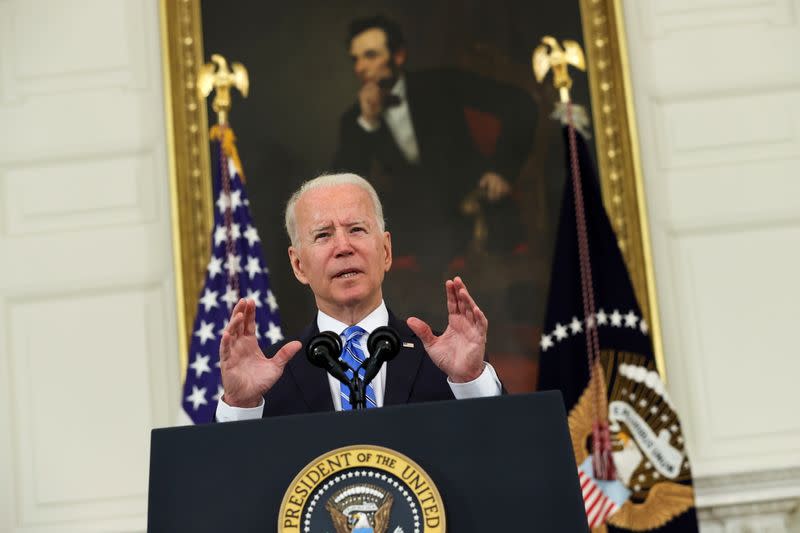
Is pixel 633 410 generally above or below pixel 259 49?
below

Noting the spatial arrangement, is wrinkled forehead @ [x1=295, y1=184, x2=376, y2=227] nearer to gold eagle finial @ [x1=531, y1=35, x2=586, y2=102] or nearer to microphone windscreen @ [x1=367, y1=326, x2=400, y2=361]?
microphone windscreen @ [x1=367, y1=326, x2=400, y2=361]

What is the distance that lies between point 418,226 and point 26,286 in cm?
217

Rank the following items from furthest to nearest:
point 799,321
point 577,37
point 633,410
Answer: point 577,37
point 799,321
point 633,410

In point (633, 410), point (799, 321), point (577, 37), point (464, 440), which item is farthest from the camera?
point (577, 37)

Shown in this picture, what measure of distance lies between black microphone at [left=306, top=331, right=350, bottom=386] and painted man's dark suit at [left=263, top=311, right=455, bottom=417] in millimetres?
539

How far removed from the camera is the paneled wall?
6.09 meters

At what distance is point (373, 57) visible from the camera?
6.55m

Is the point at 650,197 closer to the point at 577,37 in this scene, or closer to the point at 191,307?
the point at 577,37

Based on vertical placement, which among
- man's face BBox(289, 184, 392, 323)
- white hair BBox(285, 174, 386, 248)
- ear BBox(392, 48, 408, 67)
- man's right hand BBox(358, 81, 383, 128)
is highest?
ear BBox(392, 48, 408, 67)

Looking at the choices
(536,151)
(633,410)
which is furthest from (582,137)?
(633,410)

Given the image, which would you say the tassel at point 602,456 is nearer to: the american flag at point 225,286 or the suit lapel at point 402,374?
the american flag at point 225,286

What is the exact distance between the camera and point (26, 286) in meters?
6.30

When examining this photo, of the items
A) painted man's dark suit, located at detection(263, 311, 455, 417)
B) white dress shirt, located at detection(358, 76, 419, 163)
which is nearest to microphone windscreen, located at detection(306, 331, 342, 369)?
painted man's dark suit, located at detection(263, 311, 455, 417)

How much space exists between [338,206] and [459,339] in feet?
2.34
